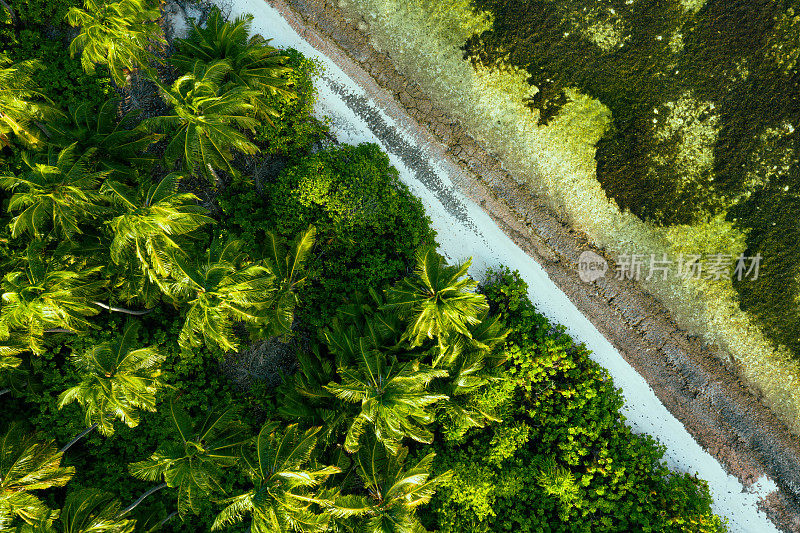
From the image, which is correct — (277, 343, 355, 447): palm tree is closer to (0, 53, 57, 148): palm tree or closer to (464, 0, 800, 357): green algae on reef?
(0, 53, 57, 148): palm tree

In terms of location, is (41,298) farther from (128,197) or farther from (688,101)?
(688,101)

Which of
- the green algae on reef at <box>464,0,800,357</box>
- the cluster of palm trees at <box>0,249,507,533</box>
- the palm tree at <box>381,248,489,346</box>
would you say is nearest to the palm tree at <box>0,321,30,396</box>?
the cluster of palm trees at <box>0,249,507,533</box>

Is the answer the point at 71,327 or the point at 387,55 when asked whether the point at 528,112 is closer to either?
the point at 387,55

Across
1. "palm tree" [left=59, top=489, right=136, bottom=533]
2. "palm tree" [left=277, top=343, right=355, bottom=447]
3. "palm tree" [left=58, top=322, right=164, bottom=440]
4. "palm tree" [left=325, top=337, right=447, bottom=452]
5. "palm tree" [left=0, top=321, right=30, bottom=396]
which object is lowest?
"palm tree" [left=59, top=489, right=136, bottom=533]

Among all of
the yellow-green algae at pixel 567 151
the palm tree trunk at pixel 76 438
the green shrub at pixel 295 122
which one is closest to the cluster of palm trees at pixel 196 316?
the palm tree trunk at pixel 76 438

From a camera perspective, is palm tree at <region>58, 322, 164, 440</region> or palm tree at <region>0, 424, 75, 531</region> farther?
palm tree at <region>0, 424, 75, 531</region>

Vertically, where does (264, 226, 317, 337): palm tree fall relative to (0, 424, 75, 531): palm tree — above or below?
above

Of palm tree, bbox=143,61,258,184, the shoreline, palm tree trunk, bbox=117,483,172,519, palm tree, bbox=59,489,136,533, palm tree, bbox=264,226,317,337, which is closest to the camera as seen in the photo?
palm tree, bbox=143,61,258,184

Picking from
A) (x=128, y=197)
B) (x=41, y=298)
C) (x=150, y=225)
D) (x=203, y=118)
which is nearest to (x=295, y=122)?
(x=203, y=118)
